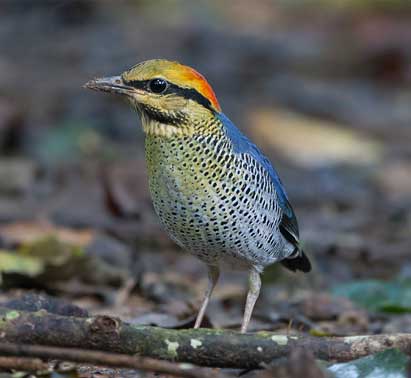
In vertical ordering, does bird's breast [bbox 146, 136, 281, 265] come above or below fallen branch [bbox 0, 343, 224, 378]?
above

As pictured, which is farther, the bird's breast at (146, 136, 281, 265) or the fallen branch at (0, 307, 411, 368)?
the bird's breast at (146, 136, 281, 265)

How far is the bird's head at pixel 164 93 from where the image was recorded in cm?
543

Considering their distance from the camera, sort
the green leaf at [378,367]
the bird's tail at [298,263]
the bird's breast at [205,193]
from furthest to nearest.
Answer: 1. the bird's tail at [298,263]
2. the bird's breast at [205,193]
3. the green leaf at [378,367]

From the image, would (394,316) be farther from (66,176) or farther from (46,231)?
(66,176)

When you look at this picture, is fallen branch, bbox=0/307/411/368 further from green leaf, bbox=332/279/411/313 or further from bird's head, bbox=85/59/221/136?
green leaf, bbox=332/279/411/313

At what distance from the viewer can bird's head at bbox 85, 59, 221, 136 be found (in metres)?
5.43

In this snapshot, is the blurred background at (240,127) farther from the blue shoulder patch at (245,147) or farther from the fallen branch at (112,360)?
the fallen branch at (112,360)

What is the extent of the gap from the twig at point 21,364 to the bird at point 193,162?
1509 mm

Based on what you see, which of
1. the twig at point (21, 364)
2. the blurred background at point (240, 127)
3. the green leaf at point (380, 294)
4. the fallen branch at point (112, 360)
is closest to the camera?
the fallen branch at point (112, 360)

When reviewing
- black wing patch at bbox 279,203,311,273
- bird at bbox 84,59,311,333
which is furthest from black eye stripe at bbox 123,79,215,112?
black wing patch at bbox 279,203,311,273

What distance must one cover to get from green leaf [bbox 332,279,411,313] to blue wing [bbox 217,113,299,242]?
Result: 1.19m

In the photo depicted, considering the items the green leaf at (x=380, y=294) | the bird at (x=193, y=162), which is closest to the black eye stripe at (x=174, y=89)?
the bird at (x=193, y=162)

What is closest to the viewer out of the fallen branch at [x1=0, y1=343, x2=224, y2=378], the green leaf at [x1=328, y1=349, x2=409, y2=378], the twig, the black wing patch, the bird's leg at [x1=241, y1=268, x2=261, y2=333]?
the fallen branch at [x1=0, y1=343, x2=224, y2=378]

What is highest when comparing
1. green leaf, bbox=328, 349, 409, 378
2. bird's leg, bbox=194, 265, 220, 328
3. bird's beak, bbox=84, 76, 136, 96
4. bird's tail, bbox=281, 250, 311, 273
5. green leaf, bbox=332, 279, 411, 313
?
bird's beak, bbox=84, 76, 136, 96
